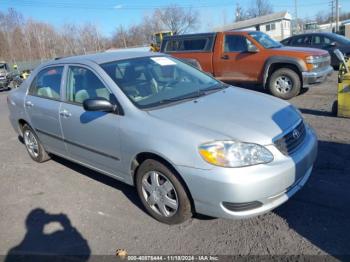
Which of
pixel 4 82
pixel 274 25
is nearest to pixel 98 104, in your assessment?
pixel 4 82

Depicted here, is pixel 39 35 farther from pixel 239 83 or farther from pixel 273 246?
pixel 273 246

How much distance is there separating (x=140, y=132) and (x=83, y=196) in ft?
4.89

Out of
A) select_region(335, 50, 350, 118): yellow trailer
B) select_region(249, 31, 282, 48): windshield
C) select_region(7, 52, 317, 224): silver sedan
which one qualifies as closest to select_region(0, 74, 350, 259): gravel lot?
select_region(7, 52, 317, 224): silver sedan

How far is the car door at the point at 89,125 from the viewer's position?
3.58 meters

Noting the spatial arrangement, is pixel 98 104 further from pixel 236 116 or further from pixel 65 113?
pixel 236 116

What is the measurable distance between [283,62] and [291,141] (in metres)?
6.00

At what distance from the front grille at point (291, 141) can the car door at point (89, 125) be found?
161 centimetres

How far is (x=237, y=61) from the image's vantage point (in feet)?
30.3

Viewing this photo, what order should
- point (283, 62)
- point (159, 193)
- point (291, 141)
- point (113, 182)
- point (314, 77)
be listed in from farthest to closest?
point (283, 62), point (314, 77), point (113, 182), point (159, 193), point (291, 141)

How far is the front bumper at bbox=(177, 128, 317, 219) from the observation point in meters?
2.75

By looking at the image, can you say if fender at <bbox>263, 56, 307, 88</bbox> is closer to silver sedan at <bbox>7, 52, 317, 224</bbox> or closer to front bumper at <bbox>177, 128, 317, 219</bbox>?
silver sedan at <bbox>7, 52, 317, 224</bbox>

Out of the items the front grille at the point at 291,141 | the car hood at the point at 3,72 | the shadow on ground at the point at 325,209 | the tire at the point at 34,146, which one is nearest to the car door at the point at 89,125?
the tire at the point at 34,146

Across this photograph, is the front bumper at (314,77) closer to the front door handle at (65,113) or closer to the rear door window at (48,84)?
the rear door window at (48,84)

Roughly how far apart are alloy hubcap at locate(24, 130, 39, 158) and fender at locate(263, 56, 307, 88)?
5998 millimetres
